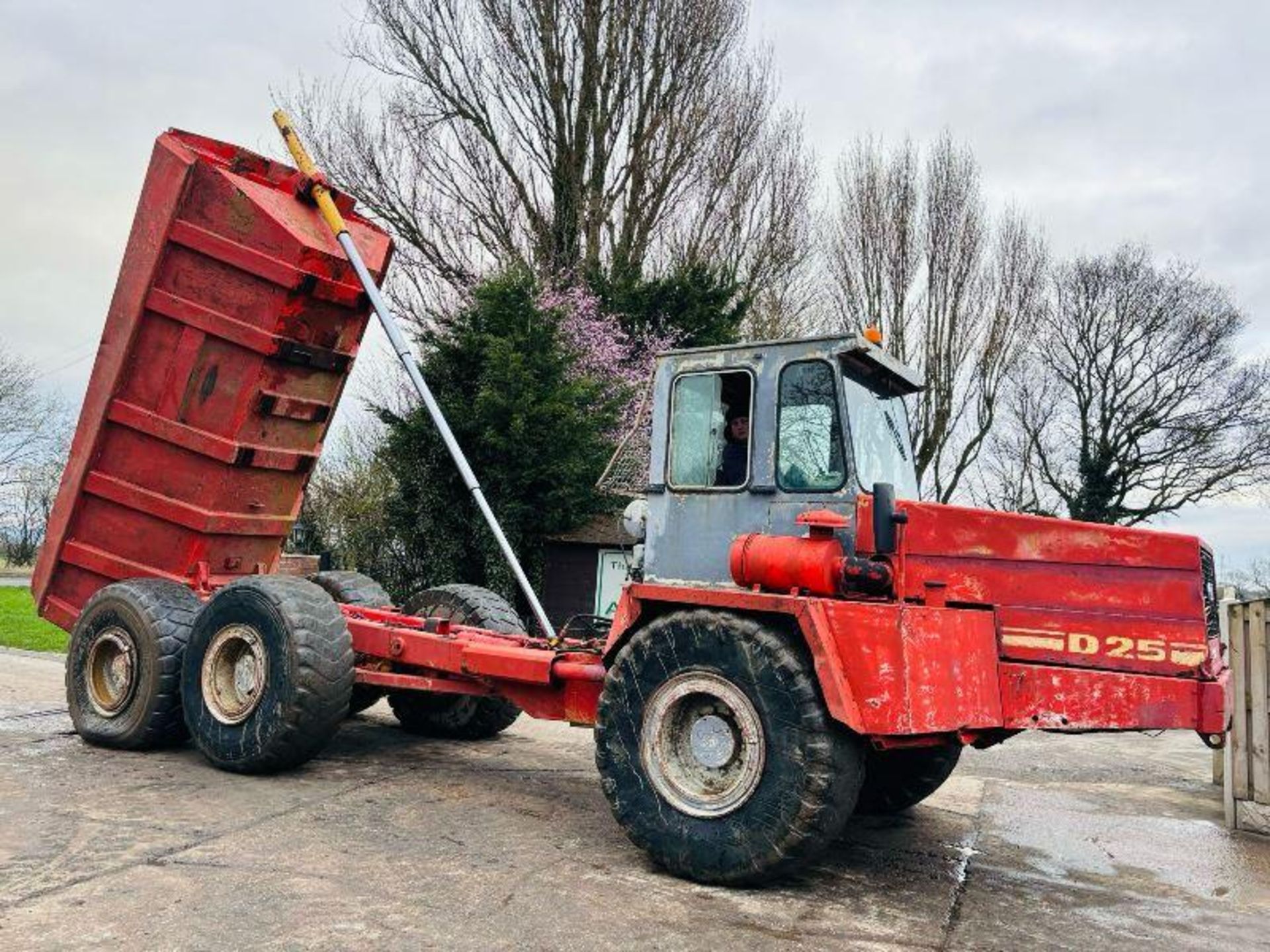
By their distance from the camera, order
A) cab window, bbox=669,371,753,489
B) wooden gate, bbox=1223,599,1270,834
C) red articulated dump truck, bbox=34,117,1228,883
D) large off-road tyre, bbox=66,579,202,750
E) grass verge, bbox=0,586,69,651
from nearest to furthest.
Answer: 1. red articulated dump truck, bbox=34,117,1228,883
2. cab window, bbox=669,371,753,489
3. large off-road tyre, bbox=66,579,202,750
4. wooden gate, bbox=1223,599,1270,834
5. grass verge, bbox=0,586,69,651

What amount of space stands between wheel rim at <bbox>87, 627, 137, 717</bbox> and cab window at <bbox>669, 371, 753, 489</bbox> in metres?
3.86

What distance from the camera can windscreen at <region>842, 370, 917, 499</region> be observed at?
194 inches

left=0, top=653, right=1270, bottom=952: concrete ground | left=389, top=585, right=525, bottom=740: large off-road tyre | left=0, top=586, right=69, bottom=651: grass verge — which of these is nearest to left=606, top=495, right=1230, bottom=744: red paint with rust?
left=0, top=653, right=1270, bottom=952: concrete ground

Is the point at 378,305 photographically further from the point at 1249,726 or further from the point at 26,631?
the point at 26,631

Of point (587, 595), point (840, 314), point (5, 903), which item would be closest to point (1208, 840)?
point (5, 903)

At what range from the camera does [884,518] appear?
430cm

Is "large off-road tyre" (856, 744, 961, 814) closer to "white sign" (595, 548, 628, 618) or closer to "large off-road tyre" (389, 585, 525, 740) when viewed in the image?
"large off-road tyre" (389, 585, 525, 740)

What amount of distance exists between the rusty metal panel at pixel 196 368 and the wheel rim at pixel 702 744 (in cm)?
376

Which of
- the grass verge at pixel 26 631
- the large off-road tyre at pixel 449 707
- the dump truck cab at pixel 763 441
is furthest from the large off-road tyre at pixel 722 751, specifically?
the grass verge at pixel 26 631

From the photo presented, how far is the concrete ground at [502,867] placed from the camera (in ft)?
12.4

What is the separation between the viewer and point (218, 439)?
6.84 meters

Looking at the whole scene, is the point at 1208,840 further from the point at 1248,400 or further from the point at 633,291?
the point at 1248,400

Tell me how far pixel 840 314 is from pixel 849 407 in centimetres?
2055

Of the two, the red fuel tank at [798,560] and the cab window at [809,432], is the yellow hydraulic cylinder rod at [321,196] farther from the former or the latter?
the red fuel tank at [798,560]
